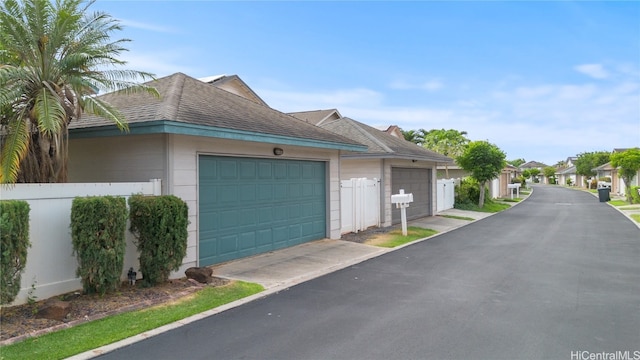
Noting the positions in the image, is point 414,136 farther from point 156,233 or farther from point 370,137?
point 156,233

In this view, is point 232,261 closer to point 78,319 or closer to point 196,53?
point 78,319

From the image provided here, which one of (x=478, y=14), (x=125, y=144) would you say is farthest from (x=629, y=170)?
(x=125, y=144)

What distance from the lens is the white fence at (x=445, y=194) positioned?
23.8m

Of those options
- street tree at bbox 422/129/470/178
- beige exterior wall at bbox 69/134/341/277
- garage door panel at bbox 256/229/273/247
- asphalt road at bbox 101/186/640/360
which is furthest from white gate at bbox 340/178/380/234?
street tree at bbox 422/129/470/178

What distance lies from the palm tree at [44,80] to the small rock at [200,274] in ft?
9.21

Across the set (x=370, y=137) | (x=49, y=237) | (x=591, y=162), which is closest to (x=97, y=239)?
(x=49, y=237)

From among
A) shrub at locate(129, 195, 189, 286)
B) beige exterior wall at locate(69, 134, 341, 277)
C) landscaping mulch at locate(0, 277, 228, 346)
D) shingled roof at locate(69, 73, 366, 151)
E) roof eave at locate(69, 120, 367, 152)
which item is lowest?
landscaping mulch at locate(0, 277, 228, 346)

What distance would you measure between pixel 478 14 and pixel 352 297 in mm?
11275

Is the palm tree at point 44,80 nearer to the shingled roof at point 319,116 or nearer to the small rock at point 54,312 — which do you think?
the small rock at point 54,312

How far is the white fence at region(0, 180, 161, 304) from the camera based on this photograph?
6.33 metres

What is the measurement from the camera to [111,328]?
5.46 m

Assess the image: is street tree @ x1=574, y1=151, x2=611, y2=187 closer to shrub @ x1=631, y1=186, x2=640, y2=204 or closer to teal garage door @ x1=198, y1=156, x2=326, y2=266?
shrub @ x1=631, y1=186, x2=640, y2=204

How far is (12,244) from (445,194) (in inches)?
885

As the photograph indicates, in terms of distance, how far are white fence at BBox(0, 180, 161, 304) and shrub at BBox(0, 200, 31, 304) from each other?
691 mm
